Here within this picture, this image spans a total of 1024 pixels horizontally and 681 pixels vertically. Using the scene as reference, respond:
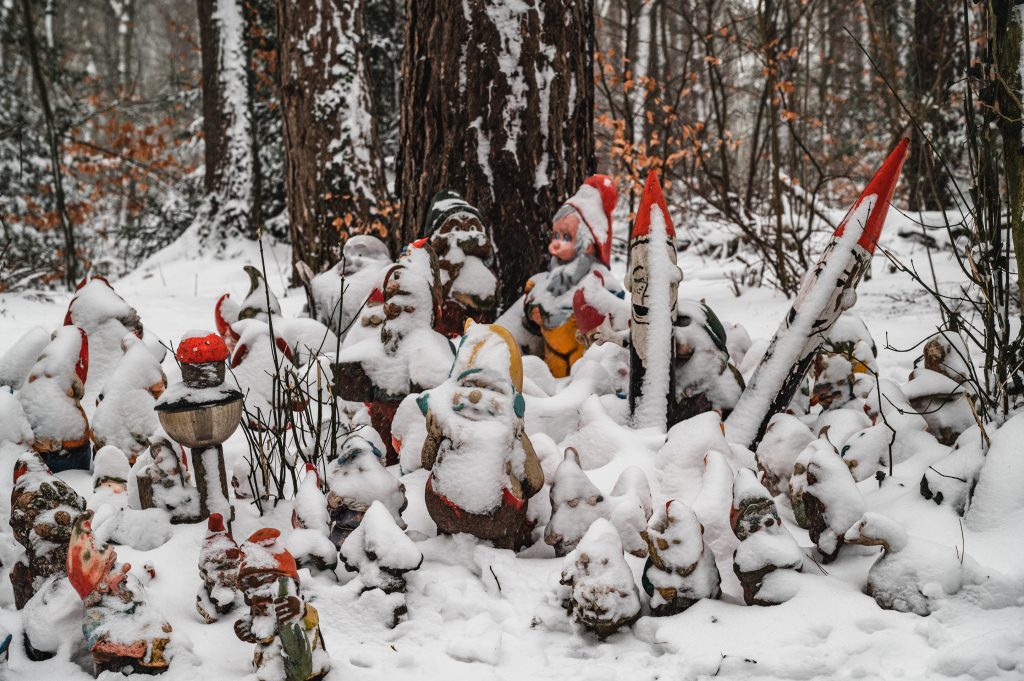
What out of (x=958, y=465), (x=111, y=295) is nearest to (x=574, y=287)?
(x=958, y=465)

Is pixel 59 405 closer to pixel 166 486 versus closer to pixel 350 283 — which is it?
pixel 166 486

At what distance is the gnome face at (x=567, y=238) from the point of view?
111 inches

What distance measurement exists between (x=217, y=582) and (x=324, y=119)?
15.9 feet

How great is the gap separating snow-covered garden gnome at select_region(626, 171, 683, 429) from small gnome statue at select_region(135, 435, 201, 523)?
4.41 ft

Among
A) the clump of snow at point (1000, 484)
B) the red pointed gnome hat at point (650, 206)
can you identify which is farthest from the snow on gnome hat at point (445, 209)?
the clump of snow at point (1000, 484)

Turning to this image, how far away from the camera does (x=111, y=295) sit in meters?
2.69

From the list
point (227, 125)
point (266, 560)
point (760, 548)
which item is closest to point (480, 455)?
point (266, 560)

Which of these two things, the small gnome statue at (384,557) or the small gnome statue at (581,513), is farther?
the small gnome statue at (581,513)

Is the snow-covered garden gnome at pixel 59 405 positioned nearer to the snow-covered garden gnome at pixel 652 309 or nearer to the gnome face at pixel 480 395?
the gnome face at pixel 480 395

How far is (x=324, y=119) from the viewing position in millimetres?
5734

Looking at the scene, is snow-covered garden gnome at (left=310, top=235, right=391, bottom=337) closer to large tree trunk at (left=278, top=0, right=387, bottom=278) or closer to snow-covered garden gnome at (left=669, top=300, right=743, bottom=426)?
snow-covered garden gnome at (left=669, top=300, right=743, bottom=426)

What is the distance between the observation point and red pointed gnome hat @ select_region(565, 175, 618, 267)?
2.83 meters

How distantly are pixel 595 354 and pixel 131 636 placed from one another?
173 centimetres

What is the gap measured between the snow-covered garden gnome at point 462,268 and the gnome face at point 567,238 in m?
0.28
